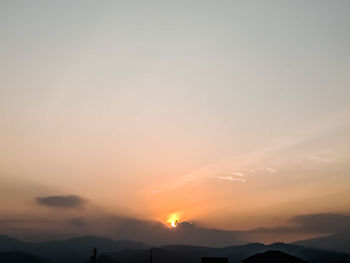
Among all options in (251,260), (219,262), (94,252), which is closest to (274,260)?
(251,260)

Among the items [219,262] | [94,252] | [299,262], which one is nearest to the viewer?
[94,252]

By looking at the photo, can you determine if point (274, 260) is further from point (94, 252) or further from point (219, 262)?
point (94, 252)

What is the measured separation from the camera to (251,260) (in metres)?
54.5

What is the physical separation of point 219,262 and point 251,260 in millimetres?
4908

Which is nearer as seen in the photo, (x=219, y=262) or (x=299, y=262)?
(x=299, y=262)

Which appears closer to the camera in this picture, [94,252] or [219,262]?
[94,252]

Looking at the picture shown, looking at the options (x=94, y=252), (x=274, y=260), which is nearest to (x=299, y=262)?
(x=274, y=260)

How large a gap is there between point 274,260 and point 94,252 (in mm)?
26256

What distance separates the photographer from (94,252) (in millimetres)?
46438

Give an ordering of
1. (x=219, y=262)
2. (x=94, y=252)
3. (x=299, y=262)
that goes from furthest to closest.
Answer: (x=219, y=262)
(x=299, y=262)
(x=94, y=252)

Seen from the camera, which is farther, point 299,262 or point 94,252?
point 299,262

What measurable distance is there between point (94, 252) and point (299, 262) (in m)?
29.2

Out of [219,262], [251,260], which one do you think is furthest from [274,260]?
[219,262]

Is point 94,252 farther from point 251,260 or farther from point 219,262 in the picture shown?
point 251,260
